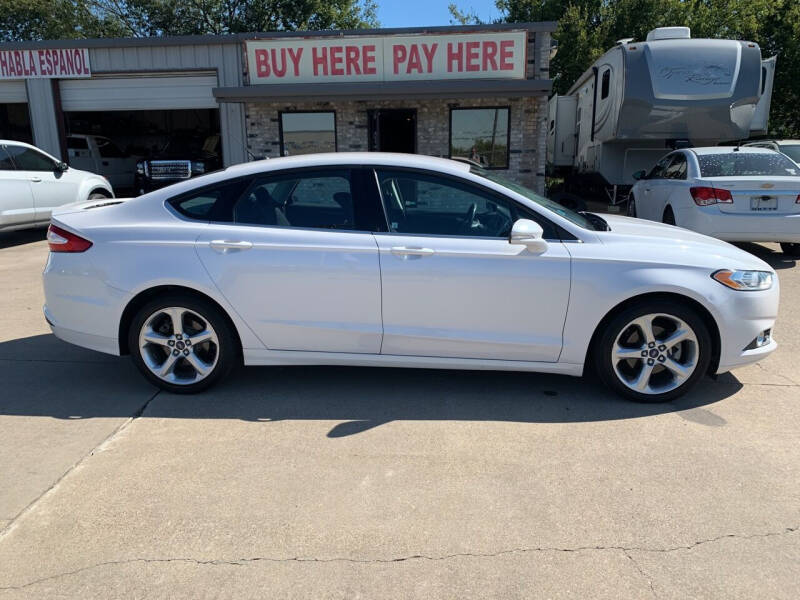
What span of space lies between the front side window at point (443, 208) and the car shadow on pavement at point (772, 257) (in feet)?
17.7

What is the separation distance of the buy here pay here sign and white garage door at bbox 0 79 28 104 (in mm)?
6171

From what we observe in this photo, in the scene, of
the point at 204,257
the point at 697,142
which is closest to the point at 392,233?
the point at 204,257

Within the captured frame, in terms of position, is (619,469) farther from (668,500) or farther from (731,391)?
(731,391)

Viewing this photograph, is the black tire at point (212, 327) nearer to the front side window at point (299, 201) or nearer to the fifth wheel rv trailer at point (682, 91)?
the front side window at point (299, 201)

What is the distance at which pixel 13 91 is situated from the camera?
1512 cm

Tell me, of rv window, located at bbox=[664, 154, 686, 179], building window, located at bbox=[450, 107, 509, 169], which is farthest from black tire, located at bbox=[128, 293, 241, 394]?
building window, located at bbox=[450, 107, 509, 169]

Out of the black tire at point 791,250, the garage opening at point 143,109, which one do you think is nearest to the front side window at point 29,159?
the garage opening at point 143,109

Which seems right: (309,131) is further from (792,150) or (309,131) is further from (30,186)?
(792,150)

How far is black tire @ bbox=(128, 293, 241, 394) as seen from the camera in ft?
13.1

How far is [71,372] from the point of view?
15.2 ft

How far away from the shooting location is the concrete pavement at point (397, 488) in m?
2.43

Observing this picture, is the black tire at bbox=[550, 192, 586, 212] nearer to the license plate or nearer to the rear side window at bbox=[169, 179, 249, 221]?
the license plate

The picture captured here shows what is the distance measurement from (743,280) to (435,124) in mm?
10580

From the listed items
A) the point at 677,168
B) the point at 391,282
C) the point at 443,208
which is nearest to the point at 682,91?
the point at 677,168
